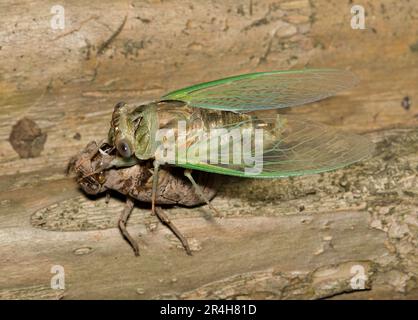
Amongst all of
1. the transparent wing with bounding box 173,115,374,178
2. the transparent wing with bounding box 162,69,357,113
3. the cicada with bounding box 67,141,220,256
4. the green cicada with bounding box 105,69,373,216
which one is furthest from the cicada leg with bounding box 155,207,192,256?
the transparent wing with bounding box 162,69,357,113

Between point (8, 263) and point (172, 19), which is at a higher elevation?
point (172, 19)

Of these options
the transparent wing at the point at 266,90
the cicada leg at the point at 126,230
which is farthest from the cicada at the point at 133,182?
the transparent wing at the point at 266,90

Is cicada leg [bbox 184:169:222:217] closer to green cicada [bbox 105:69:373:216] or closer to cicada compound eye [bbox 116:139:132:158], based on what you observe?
green cicada [bbox 105:69:373:216]

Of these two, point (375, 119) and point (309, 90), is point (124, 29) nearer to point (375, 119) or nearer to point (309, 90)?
point (309, 90)

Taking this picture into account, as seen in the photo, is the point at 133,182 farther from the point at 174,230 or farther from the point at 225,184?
the point at 225,184

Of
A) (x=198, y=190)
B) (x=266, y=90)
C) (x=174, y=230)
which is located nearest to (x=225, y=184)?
(x=198, y=190)

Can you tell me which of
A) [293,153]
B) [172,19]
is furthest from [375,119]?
[172,19]
